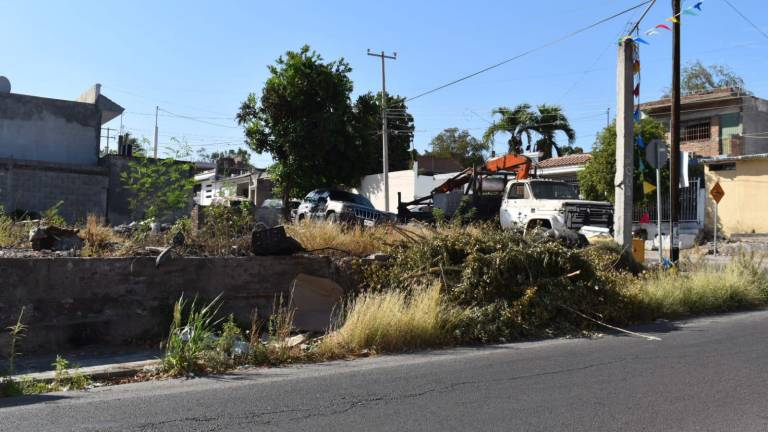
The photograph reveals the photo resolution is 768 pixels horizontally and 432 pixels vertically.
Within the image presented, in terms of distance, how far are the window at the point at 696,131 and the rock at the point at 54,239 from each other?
3268cm

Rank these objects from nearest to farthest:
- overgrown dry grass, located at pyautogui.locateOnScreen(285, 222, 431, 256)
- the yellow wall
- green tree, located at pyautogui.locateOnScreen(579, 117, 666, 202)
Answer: overgrown dry grass, located at pyautogui.locateOnScreen(285, 222, 431, 256)
the yellow wall
green tree, located at pyautogui.locateOnScreen(579, 117, 666, 202)

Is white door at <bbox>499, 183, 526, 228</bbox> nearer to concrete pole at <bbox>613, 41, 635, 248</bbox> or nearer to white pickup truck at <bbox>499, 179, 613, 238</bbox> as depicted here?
white pickup truck at <bbox>499, 179, 613, 238</bbox>

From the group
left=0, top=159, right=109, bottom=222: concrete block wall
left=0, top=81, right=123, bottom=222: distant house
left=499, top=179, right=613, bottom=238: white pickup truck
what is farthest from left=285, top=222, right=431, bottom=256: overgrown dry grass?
left=0, top=81, right=123, bottom=222: distant house

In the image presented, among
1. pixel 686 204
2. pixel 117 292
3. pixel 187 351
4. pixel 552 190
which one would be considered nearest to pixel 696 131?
pixel 686 204

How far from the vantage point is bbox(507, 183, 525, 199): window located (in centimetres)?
1941

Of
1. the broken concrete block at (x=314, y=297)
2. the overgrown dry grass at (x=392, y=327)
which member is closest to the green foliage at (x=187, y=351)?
the overgrown dry grass at (x=392, y=327)

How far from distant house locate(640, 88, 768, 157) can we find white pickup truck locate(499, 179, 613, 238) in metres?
17.3

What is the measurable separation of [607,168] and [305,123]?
43.3 ft

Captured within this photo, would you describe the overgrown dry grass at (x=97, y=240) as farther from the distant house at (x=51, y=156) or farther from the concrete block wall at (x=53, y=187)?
the distant house at (x=51, y=156)

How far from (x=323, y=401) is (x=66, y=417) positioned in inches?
82.0

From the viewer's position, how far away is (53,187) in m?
25.3

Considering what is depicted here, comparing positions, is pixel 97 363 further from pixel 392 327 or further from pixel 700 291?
pixel 700 291

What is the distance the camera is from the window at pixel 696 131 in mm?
34531

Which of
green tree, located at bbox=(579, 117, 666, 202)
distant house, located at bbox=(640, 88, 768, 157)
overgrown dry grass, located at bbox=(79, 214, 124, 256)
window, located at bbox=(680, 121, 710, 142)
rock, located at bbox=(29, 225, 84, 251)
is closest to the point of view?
overgrown dry grass, located at bbox=(79, 214, 124, 256)
